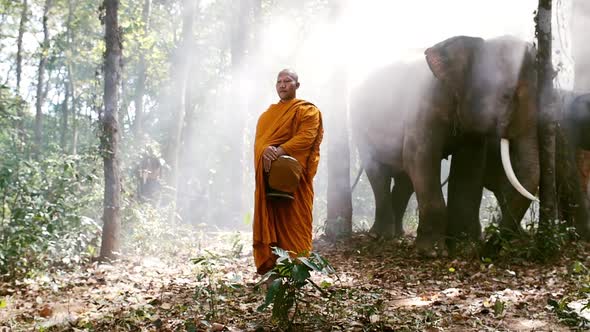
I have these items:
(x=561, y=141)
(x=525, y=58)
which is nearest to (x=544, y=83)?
(x=525, y=58)

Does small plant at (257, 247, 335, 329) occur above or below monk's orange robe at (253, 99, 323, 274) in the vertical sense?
below

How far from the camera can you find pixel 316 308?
468 cm

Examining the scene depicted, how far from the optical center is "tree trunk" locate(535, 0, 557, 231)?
7141 mm

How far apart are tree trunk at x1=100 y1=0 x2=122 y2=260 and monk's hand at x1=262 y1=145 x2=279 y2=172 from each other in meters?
3.81

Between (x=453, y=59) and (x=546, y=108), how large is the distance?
55.9 inches

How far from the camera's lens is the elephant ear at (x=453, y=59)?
26.0ft

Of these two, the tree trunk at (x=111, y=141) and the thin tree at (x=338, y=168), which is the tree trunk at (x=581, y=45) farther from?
the tree trunk at (x=111, y=141)

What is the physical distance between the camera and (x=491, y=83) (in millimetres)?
7742

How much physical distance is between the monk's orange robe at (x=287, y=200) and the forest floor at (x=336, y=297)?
1.42 ft

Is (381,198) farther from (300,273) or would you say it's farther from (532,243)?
(300,273)

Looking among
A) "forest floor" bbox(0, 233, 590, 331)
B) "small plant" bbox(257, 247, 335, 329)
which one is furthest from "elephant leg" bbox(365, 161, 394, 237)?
"small plant" bbox(257, 247, 335, 329)

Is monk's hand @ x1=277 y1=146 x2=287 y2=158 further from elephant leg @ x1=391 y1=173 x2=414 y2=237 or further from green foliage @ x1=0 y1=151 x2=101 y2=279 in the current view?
elephant leg @ x1=391 y1=173 x2=414 y2=237

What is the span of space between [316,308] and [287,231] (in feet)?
3.41

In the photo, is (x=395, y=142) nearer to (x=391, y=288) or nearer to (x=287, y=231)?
(x=391, y=288)
